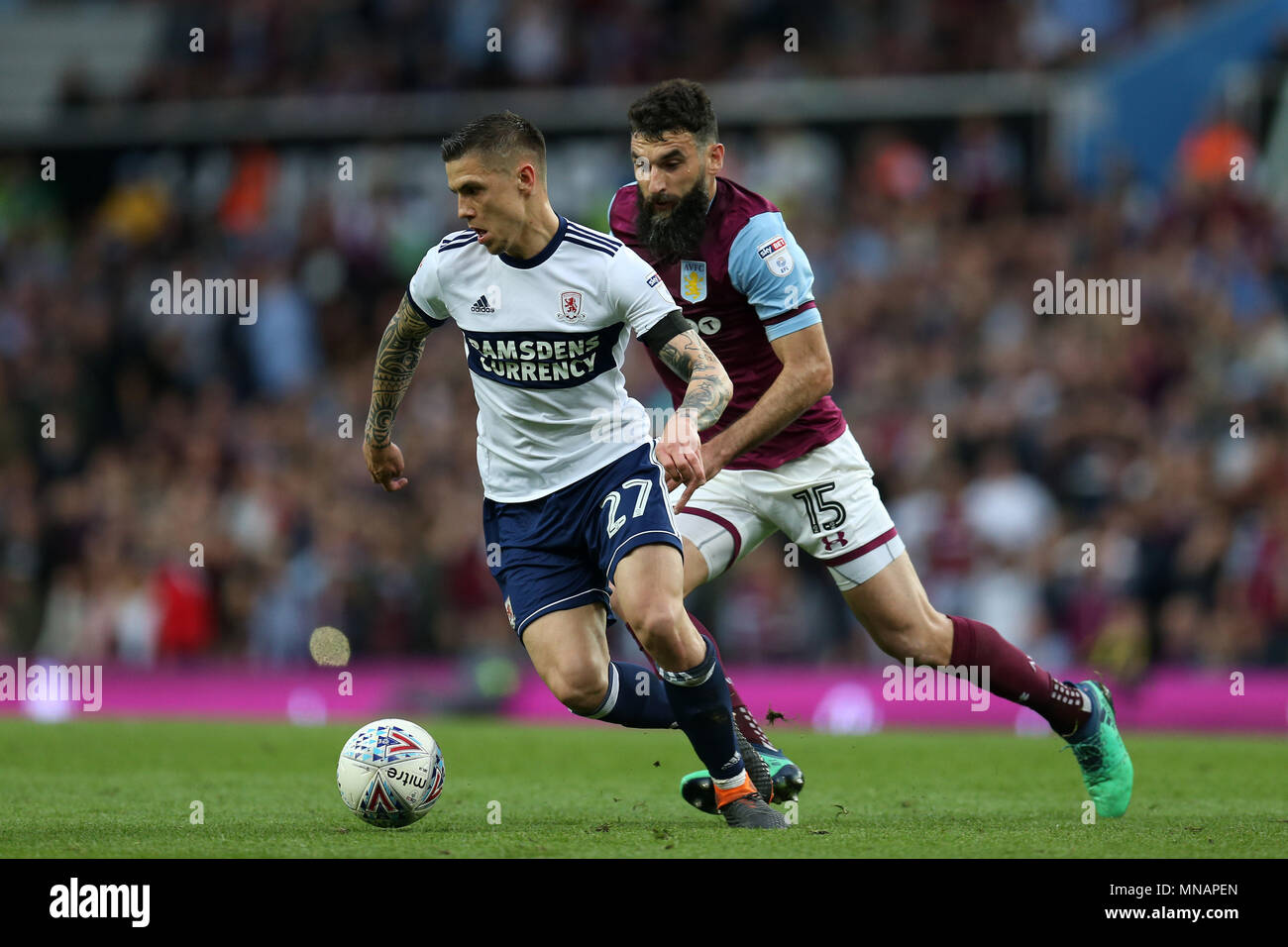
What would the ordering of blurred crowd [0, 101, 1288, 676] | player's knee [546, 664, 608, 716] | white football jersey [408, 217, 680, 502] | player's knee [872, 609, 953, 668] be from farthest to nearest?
blurred crowd [0, 101, 1288, 676], player's knee [872, 609, 953, 668], player's knee [546, 664, 608, 716], white football jersey [408, 217, 680, 502]

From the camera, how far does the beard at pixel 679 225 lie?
7027mm

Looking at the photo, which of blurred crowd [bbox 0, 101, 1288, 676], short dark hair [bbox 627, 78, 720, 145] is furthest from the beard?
blurred crowd [bbox 0, 101, 1288, 676]

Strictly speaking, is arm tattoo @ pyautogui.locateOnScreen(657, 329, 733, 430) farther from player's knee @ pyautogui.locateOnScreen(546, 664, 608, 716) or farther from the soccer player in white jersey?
player's knee @ pyautogui.locateOnScreen(546, 664, 608, 716)

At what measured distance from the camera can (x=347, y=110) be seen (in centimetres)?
1930

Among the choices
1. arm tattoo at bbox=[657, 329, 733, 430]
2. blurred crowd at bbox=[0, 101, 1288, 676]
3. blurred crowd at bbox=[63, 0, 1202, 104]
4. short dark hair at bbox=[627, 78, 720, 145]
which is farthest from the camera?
blurred crowd at bbox=[63, 0, 1202, 104]

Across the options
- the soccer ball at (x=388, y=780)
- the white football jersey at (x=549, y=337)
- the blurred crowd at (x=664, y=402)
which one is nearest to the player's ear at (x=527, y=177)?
the white football jersey at (x=549, y=337)

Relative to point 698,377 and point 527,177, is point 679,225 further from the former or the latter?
point 698,377

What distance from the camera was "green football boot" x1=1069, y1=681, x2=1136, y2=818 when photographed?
7.11m

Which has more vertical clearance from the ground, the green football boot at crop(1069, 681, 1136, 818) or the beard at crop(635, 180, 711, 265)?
the beard at crop(635, 180, 711, 265)

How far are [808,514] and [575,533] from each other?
1.01 m

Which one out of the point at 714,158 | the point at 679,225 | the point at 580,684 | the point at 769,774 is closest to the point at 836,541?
the point at 769,774

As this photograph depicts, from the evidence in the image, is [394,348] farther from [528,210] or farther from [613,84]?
[613,84]
